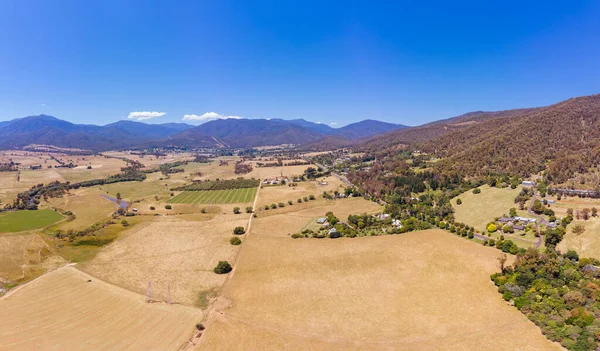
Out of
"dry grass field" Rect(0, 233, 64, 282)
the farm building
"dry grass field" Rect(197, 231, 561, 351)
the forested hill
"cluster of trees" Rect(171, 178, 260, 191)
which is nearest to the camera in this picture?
"dry grass field" Rect(197, 231, 561, 351)

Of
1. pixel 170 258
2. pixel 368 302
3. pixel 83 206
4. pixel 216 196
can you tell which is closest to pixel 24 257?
pixel 170 258

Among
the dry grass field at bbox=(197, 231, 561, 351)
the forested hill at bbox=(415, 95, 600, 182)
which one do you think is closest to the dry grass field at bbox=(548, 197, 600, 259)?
the dry grass field at bbox=(197, 231, 561, 351)

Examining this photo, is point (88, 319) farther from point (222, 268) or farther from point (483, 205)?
point (483, 205)

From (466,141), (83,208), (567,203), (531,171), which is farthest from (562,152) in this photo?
(83,208)

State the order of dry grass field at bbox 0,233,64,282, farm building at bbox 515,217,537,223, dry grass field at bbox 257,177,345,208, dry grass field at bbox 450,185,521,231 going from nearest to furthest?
dry grass field at bbox 0,233,64,282 < farm building at bbox 515,217,537,223 < dry grass field at bbox 450,185,521,231 < dry grass field at bbox 257,177,345,208

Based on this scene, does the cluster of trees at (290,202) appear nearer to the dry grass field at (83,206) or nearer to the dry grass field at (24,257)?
the dry grass field at (83,206)

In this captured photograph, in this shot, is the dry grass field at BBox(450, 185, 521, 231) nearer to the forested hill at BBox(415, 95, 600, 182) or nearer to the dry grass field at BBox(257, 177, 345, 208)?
the forested hill at BBox(415, 95, 600, 182)
